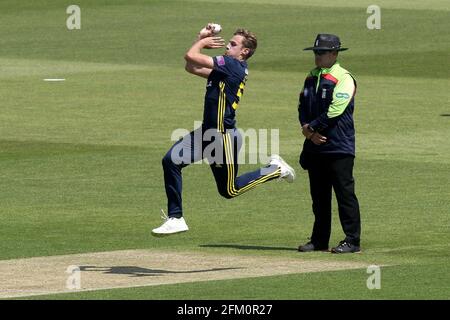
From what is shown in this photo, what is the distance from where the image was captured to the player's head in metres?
17.6

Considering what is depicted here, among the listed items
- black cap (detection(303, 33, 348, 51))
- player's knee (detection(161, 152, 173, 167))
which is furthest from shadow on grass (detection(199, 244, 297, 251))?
black cap (detection(303, 33, 348, 51))

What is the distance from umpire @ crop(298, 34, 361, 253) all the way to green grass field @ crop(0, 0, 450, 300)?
48 cm

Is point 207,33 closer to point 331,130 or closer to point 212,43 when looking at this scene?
point 212,43

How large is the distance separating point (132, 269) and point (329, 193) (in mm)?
2420

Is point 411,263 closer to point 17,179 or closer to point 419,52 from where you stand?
point 17,179

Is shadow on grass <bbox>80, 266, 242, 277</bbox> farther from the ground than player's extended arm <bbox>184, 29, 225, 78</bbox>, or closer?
closer

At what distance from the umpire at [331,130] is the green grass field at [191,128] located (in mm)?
478

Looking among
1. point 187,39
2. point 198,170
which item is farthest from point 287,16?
point 198,170

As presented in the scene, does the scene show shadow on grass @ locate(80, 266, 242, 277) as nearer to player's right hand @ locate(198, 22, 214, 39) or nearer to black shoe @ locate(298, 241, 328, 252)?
black shoe @ locate(298, 241, 328, 252)

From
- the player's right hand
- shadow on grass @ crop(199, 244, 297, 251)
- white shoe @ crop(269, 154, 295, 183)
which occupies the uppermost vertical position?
the player's right hand

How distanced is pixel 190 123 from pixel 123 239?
486 inches

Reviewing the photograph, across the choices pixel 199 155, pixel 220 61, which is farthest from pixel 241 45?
pixel 199 155

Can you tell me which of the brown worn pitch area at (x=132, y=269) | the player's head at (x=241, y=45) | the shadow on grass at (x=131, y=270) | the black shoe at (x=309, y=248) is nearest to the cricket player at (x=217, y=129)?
the player's head at (x=241, y=45)

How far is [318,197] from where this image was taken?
17953 millimetres
